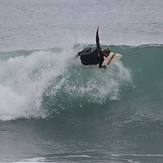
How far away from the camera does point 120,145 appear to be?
16078mm

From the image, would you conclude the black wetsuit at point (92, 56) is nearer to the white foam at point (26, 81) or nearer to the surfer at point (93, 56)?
the surfer at point (93, 56)

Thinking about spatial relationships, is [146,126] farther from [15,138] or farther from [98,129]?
[15,138]

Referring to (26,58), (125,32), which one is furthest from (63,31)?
(26,58)

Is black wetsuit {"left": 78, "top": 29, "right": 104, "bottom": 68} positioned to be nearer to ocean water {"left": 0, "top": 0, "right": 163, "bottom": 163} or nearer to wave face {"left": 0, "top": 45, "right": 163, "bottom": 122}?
ocean water {"left": 0, "top": 0, "right": 163, "bottom": 163}

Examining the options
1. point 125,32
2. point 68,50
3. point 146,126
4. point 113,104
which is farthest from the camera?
point 125,32

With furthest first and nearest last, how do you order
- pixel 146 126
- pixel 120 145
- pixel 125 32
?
pixel 125 32, pixel 146 126, pixel 120 145

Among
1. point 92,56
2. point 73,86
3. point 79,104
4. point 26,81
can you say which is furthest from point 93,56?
point 26,81

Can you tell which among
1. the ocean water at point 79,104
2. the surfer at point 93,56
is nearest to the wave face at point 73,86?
the ocean water at point 79,104

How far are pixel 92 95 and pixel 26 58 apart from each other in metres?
3.28

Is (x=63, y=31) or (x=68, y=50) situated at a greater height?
(x=68, y=50)

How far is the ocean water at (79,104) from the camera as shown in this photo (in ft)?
51.6

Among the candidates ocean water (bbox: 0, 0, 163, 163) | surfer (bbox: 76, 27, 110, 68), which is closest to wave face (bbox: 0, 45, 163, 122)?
ocean water (bbox: 0, 0, 163, 163)

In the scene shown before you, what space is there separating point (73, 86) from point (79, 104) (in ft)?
2.86

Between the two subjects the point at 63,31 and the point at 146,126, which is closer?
the point at 146,126
